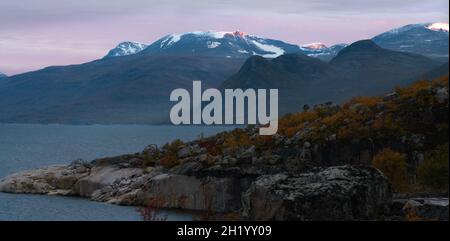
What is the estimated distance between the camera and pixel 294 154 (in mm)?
57938

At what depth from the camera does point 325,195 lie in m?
22.7

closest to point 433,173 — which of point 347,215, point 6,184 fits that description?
point 347,215

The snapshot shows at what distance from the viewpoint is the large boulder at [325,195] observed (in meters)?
22.6

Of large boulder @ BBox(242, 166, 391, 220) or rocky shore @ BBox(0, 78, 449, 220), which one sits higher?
large boulder @ BBox(242, 166, 391, 220)

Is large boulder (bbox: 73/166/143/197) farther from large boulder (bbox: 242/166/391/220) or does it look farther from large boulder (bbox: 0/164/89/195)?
large boulder (bbox: 242/166/391/220)

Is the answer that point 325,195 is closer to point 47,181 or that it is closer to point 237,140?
point 237,140

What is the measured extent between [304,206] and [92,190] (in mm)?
45700

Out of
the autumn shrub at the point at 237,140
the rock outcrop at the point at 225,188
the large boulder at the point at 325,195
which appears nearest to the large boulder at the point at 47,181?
the rock outcrop at the point at 225,188

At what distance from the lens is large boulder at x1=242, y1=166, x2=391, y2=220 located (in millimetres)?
22641

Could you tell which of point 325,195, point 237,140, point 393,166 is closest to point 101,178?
point 237,140

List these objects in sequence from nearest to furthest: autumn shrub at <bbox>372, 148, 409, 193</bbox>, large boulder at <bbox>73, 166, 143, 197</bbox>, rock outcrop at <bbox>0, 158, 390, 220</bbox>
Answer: rock outcrop at <bbox>0, 158, 390, 220</bbox> → autumn shrub at <bbox>372, 148, 409, 193</bbox> → large boulder at <bbox>73, 166, 143, 197</bbox>

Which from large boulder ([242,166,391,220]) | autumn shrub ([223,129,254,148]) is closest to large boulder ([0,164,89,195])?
autumn shrub ([223,129,254,148])

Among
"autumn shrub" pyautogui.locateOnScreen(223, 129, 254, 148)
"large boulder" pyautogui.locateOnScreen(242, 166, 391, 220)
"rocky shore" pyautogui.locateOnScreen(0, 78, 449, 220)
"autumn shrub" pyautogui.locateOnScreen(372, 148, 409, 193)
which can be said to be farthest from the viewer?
"autumn shrub" pyautogui.locateOnScreen(223, 129, 254, 148)
